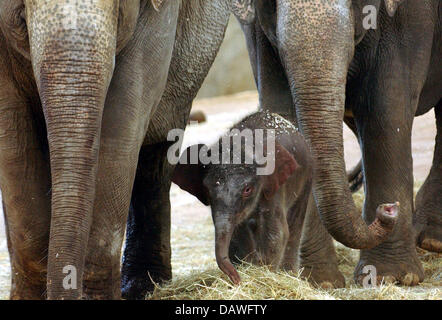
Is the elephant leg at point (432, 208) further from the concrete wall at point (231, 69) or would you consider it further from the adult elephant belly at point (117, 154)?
the concrete wall at point (231, 69)

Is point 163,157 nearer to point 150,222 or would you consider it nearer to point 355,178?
point 150,222

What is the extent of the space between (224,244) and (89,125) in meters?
1.02

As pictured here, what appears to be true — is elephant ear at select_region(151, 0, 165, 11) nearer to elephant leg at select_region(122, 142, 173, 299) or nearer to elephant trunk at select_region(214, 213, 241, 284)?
elephant trunk at select_region(214, 213, 241, 284)

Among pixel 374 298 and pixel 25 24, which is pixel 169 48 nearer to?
pixel 25 24

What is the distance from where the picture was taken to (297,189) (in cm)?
535

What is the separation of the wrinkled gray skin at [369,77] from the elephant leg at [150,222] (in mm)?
687

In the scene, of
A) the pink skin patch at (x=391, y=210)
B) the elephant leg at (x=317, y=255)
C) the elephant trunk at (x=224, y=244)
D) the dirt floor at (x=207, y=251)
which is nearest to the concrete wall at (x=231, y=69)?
the dirt floor at (x=207, y=251)

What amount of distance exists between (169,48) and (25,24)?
35.2 inches

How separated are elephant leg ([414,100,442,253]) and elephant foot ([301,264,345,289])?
3.64 feet

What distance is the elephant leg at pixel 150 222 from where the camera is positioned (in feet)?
20.0

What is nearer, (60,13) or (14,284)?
(60,13)

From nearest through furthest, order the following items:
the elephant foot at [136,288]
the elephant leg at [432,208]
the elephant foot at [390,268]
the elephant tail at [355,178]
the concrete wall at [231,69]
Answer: the elephant foot at [136,288] < the elephant foot at [390,268] < the elephant leg at [432,208] < the elephant tail at [355,178] < the concrete wall at [231,69]

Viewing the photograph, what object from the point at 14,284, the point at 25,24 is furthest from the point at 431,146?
the point at 25,24

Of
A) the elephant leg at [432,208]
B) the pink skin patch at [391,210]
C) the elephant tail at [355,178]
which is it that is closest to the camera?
A: the pink skin patch at [391,210]
